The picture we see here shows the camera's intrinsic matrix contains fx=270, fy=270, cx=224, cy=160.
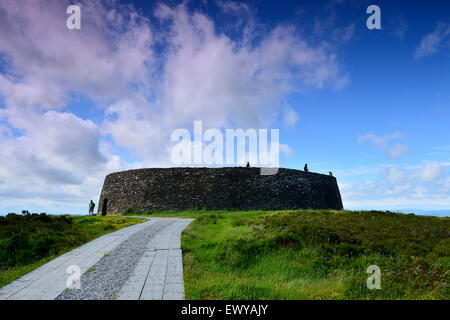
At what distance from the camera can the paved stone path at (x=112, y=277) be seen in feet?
18.1

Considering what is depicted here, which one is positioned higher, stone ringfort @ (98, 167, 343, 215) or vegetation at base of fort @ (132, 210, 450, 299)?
stone ringfort @ (98, 167, 343, 215)

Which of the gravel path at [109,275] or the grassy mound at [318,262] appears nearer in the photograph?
the gravel path at [109,275]

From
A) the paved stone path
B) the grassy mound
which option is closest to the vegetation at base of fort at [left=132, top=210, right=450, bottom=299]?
the grassy mound

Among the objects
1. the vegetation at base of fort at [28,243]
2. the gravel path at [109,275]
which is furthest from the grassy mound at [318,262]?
the vegetation at base of fort at [28,243]

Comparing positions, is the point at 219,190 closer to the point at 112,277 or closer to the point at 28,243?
the point at 28,243

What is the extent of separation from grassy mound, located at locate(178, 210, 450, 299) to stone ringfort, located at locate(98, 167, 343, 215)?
62.7ft

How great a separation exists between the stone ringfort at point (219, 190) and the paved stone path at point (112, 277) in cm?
2253

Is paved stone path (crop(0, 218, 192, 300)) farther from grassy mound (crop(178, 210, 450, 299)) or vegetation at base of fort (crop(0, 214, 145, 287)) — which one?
vegetation at base of fort (crop(0, 214, 145, 287))

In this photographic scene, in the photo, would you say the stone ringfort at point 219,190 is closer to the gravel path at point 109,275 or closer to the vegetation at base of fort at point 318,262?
the vegetation at base of fort at point 318,262

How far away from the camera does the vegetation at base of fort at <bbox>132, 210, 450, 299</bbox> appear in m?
6.21

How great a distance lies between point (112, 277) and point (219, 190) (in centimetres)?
2660
